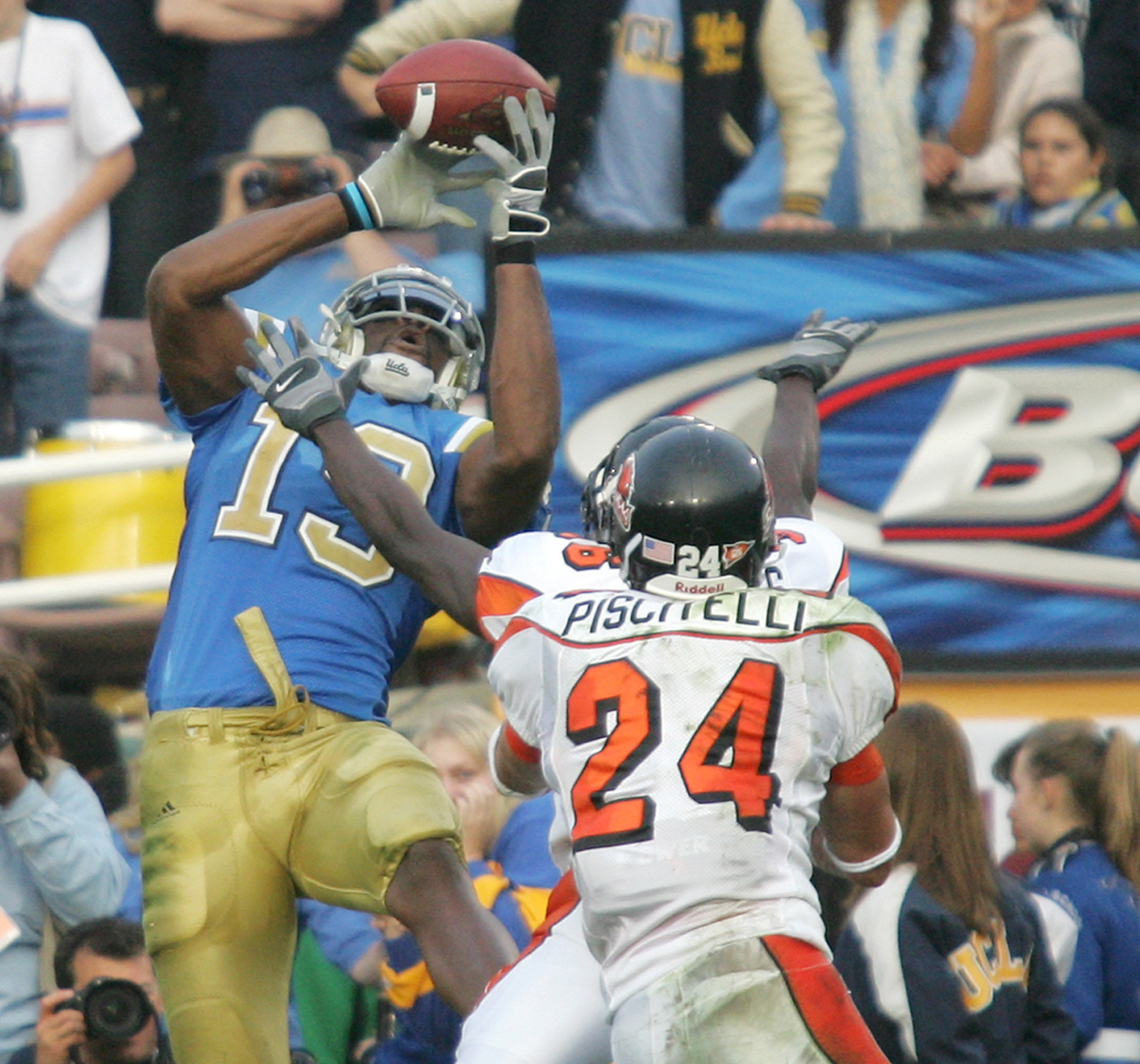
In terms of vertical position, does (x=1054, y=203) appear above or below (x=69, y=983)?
above

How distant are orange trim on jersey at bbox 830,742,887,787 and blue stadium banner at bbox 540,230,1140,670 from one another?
3.60 meters

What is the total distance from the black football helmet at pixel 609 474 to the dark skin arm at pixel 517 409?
0.40 metres

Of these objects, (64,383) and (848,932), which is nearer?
(848,932)

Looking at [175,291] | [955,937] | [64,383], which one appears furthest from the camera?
[64,383]

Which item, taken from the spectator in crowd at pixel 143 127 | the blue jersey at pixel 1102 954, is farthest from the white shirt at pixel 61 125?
the blue jersey at pixel 1102 954

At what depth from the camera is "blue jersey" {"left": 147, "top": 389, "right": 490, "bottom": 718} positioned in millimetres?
4164

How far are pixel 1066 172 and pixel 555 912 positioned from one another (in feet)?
14.4

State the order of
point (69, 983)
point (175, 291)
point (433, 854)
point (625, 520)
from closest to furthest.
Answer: point (625, 520) → point (433, 854) → point (175, 291) → point (69, 983)

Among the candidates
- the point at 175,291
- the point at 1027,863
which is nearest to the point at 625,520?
the point at 175,291

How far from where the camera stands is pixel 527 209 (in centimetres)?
422

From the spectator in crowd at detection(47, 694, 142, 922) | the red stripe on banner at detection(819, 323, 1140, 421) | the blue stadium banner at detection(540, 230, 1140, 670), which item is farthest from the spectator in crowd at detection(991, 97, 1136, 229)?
the spectator in crowd at detection(47, 694, 142, 922)

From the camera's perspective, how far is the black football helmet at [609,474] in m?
3.46

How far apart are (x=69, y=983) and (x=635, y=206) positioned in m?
3.50

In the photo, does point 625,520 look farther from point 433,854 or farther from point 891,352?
point 891,352
